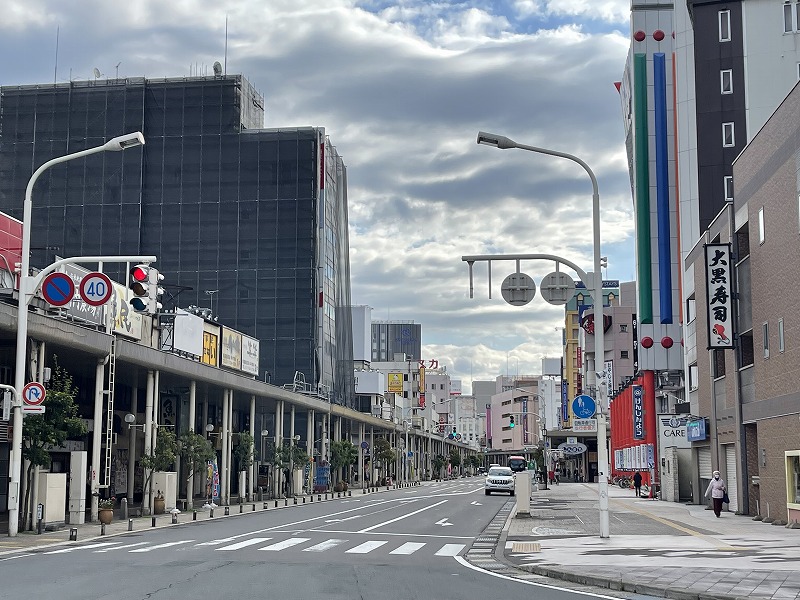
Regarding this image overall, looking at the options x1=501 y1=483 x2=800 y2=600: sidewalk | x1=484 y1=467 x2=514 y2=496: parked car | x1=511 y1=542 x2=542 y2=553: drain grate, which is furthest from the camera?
x1=484 y1=467 x2=514 y2=496: parked car

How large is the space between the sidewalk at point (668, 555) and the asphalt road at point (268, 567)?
1355 mm

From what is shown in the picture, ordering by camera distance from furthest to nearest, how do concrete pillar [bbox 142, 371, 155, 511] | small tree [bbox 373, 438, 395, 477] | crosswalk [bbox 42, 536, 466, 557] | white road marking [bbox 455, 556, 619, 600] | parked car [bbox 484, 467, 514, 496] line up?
1. small tree [bbox 373, 438, 395, 477]
2. parked car [bbox 484, 467, 514, 496]
3. concrete pillar [bbox 142, 371, 155, 511]
4. crosswalk [bbox 42, 536, 466, 557]
5. white road marking [bbox 455, 556, 619, 600]

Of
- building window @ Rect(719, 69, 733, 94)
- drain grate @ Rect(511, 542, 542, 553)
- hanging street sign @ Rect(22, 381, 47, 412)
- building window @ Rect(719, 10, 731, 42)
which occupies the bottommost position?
drain grate @ Rect(511, 542, 542, 553)

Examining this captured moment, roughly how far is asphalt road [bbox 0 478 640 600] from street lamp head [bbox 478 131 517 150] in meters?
10.3

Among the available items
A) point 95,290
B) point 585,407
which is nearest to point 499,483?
point 95,290

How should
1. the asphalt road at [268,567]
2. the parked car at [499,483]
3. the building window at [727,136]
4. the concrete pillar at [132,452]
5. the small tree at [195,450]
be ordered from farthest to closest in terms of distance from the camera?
the parked car at [499,483]
the building window at [727,136]
the concrete pillar at [132,452]
the small tree at [195,450]
the asphalt road at [268,567]

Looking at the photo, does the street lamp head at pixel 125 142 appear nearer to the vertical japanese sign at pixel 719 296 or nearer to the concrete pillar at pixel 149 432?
the concrete pillar at pixel 149 432

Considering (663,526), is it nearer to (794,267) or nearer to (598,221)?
(794,267)

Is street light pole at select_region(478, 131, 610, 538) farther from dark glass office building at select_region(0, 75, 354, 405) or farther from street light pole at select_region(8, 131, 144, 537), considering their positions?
dark glass office building at select_region(0, 75, 354, 405)

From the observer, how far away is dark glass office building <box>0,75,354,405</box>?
10212cm

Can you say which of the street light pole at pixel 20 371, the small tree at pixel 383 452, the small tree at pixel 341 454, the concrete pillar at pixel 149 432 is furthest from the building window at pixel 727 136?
the small tree at pixel 383 452

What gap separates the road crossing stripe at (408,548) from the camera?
2455cm

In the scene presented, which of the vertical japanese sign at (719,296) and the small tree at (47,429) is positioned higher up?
the vertical japanese sign at (719,296)

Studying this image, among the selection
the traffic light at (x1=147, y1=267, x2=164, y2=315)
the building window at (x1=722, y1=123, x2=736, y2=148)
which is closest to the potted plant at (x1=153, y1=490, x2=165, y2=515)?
the traffic light at (x1=147, y1=267, x2=164, y2=315)
